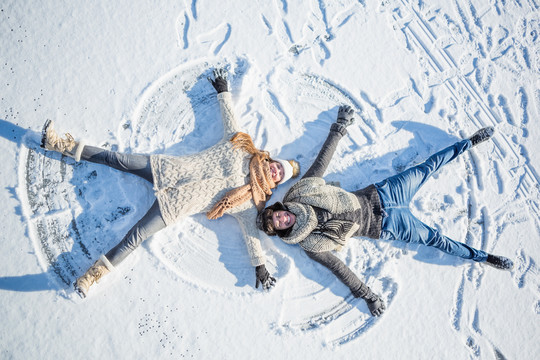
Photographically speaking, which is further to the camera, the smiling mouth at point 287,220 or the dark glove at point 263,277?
the dark glove at point 263,277

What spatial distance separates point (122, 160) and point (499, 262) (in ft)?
11.0

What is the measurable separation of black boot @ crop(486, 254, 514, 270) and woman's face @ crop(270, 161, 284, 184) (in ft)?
6.62

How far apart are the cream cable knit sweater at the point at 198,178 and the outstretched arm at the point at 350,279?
0.72 meters

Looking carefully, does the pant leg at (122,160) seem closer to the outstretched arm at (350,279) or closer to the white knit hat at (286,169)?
the white knit hat at (286,169)

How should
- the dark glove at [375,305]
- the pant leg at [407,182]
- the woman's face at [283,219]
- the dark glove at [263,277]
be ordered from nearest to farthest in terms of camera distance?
the woman's face at [283,219] < the pant leg at [407,182] < the dark glove at [263,277] < the dark glove at [375,305]

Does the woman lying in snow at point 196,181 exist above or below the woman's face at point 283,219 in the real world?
above

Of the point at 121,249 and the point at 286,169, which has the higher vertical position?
the point at 121,249

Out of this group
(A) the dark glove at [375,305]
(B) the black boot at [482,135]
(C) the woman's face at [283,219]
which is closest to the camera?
(C) the woman's face at [283,219]

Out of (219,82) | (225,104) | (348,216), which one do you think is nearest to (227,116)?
(225,104)

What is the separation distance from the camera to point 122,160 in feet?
8.96

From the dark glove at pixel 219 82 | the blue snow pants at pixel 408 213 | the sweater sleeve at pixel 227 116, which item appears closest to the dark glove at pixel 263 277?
the blue snow pants at pixel 408 213

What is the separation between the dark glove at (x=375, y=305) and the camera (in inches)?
118

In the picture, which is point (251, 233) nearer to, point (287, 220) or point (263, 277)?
point (263, 277)

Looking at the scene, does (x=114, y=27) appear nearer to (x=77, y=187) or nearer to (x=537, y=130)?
(x=77, y=187)
